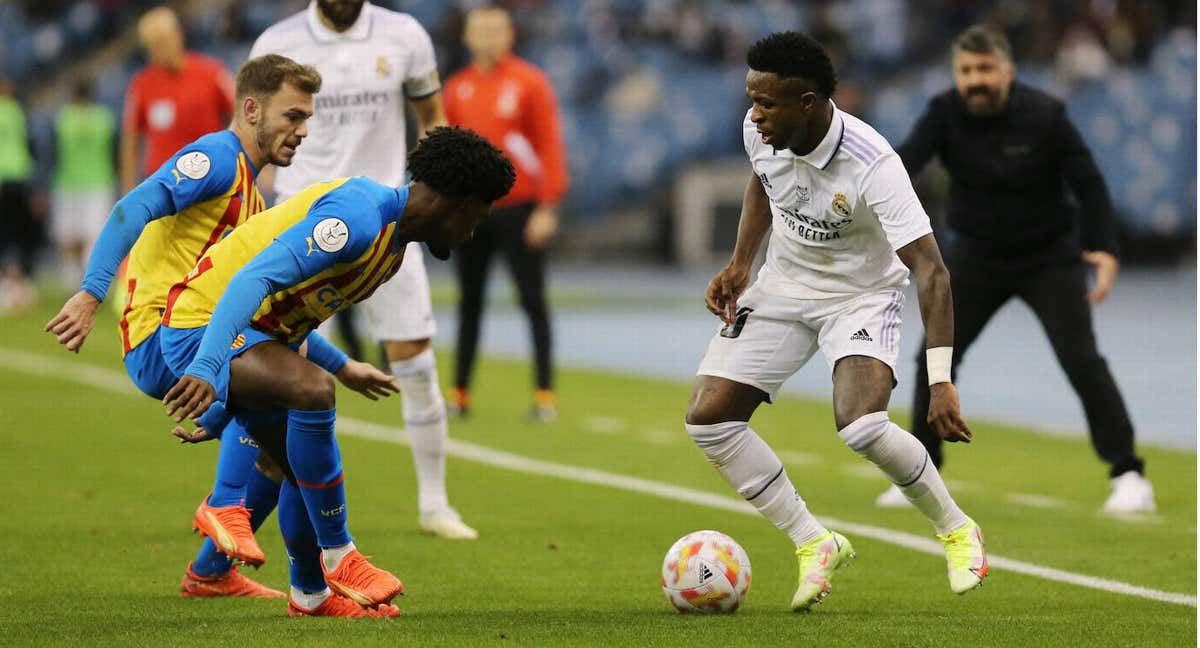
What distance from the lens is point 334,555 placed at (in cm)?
620

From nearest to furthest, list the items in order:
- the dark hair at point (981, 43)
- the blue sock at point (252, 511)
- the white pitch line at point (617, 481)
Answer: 1. the blue sock at point (252, 511)
2. the white pitch line at point (617, 481)
3. the dark hair at point (981, 43)

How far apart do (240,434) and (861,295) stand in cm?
217

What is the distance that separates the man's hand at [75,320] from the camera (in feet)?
20.1

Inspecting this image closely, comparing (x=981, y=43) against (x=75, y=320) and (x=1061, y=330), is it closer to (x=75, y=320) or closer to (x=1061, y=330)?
(x=1061, y=330)

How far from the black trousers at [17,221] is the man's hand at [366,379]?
53.4 feet

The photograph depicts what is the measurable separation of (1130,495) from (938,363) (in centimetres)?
325

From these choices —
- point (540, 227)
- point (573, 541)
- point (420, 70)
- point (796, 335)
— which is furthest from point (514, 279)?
point (796, 335)

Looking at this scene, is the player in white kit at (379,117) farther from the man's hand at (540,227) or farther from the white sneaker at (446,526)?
the man's hand at (540,227)

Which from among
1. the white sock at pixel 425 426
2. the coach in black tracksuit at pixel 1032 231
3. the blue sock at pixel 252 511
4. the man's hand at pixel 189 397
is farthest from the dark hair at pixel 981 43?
the man's hand at pixel 189 397

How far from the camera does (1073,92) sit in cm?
2598

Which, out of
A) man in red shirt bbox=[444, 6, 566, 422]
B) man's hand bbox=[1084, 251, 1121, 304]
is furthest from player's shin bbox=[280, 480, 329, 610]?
man in red shirt bbox=[444, 6, 566, 422]

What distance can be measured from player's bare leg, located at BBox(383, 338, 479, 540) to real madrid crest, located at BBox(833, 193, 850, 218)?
238 cm

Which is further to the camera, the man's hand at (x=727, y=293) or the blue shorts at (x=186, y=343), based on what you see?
the man's hand at (x=727, y=293)

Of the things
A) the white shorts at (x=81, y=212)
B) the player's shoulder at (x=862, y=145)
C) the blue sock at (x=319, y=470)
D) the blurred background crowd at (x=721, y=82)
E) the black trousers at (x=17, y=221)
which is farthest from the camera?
the blurred background crowd at (x=721, y=82)
